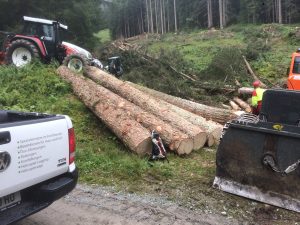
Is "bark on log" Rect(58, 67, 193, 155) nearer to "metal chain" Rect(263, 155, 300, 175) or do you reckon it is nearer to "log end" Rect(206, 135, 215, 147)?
"log end" Rect(206, 135, 215, 147)

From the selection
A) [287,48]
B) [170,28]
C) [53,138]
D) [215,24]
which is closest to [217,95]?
[53,138]

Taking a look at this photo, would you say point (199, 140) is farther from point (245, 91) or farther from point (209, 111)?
point (245, 91)

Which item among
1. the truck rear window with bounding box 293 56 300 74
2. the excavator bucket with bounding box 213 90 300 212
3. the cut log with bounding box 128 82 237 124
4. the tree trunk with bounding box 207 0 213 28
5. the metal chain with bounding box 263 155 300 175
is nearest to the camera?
the metal chain with bounding box 263 155 300 175

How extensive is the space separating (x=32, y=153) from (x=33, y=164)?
0.13 meters

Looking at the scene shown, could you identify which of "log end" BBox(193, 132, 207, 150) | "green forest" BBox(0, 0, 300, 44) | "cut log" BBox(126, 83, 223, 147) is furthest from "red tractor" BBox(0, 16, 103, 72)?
"green forest" BBox(0, 0, 300, 44)

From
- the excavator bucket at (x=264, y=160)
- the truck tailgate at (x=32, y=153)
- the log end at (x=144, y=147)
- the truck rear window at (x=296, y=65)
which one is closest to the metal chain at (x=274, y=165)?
the excavator bucket at (x=264, y=160)

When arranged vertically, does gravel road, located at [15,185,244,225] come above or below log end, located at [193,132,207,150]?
below

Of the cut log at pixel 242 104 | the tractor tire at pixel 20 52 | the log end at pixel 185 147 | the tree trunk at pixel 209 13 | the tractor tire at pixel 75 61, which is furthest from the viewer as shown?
the tree trunk at pixel 209 13

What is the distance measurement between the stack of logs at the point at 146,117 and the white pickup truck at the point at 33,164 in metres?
4.09

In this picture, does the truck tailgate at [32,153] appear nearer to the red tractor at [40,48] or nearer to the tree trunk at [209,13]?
the red tractor at [40,48]

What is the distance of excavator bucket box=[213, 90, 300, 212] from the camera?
6.40 meters

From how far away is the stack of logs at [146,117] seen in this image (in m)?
9.28

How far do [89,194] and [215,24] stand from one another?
67.9m

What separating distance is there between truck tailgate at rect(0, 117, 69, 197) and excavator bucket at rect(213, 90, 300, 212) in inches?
126
